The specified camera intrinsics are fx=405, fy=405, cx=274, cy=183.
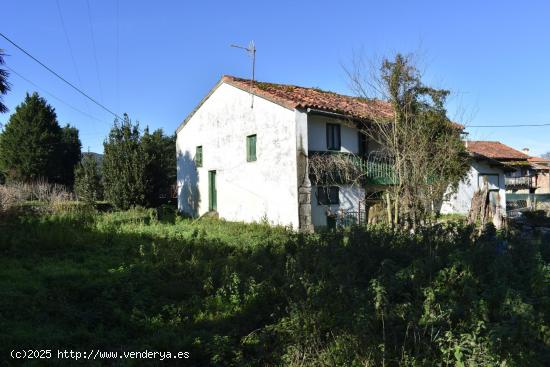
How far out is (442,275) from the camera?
5027 millimetres

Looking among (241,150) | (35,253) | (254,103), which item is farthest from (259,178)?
(35,253)

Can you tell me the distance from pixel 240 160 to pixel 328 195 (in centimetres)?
421

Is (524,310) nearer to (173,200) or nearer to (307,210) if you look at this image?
(307,210)

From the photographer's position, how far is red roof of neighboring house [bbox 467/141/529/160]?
27312 millimetres

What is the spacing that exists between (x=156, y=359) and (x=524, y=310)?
12.7 feet

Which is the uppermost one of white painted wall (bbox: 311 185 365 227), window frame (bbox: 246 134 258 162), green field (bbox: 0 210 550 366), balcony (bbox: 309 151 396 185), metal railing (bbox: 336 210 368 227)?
window frame (bbox: 246 134 258 162)

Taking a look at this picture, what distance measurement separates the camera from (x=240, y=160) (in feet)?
56.3

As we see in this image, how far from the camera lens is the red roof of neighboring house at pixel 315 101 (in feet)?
48.6

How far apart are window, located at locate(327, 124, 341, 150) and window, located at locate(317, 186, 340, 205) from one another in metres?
1.64

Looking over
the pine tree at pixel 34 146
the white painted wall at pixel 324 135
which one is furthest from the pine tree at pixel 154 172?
the pine tree at pixel 34 146

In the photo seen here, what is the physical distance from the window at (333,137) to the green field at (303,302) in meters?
7.85

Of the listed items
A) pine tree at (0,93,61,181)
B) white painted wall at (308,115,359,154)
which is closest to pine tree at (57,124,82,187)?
pine tree at (0,93,61,181)

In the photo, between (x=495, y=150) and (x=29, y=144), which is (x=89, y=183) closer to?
(x=29, y=144)

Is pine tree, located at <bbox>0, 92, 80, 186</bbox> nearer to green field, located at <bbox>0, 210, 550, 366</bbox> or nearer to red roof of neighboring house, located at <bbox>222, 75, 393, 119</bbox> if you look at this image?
red roof of neighboring house, located at <bbox>222, 75, 393, 119</bbox>
